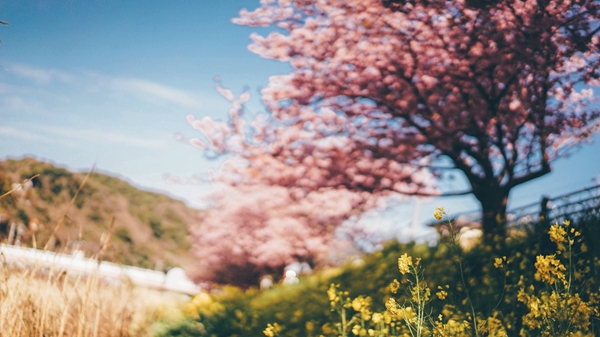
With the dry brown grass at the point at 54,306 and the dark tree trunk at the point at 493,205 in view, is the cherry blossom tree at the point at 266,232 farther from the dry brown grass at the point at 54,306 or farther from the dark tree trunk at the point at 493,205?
the dry brown grass at the point at 54,306

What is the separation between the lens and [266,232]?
11188 mm

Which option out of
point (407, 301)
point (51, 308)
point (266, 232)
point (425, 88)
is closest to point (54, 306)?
point (51, 308)

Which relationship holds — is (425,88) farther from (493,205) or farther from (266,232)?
(266,232)

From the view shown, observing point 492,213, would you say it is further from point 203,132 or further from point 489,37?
point 203,132

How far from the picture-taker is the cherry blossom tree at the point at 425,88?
4.44 meters

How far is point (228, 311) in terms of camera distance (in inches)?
240

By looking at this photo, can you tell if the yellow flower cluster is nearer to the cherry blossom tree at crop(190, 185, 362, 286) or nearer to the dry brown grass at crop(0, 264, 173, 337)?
the dry brown grass at crop(0, 264, 173, 337)

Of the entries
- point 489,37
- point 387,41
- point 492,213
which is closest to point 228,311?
point 492,213

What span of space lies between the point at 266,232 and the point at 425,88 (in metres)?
6.83

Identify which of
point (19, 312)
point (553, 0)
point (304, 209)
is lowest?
Answer: point (19, 312)

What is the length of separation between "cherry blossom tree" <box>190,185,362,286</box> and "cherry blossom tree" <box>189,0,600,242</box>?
284 centimetres

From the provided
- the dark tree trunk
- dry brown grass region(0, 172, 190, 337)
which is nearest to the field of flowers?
the dark tree trunk

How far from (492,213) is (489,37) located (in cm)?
257

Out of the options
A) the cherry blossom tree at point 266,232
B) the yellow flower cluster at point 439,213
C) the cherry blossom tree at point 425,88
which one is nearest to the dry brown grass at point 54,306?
the yellow flower cluster at point 439,213
